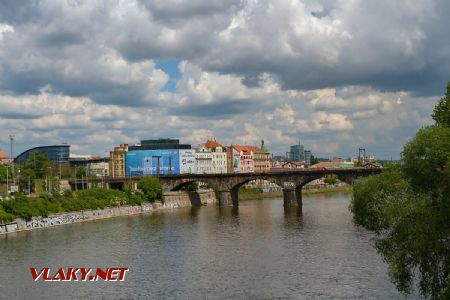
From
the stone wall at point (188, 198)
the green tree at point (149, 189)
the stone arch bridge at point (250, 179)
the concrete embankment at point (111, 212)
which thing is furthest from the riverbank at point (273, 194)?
the green tree at point (149, 189)

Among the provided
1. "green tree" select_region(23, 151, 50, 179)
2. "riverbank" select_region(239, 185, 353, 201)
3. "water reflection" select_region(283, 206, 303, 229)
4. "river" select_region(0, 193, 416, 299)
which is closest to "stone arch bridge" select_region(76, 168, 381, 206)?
"water reflection" select_region(283, 206, 303, 229)

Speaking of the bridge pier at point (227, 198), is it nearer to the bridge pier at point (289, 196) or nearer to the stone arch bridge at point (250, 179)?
the stone arch bridge at point (250, 179)

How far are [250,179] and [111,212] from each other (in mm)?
35832

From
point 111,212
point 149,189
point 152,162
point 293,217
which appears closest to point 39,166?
point 149,189

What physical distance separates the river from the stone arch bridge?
2968cm

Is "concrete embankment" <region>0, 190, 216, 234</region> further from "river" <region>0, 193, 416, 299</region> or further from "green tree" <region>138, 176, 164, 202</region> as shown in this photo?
"river" <region>0, 193, 416, 299</region>

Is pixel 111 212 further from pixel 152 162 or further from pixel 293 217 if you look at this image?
pixel 152 162

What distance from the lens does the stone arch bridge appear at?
115m

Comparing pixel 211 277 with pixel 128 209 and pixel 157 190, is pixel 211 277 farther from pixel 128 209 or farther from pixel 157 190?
pixel 157 190

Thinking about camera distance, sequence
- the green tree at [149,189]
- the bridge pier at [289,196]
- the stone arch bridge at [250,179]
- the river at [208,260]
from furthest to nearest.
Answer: the green tree at [149,189] → the bridge pier at [289,196] → the stone arch bridge at [250,179] → the river at [208,260]

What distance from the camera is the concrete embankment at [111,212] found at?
260 feet

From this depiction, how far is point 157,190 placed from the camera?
12388cm

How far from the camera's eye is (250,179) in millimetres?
130625

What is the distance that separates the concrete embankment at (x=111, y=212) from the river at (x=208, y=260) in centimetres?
273
